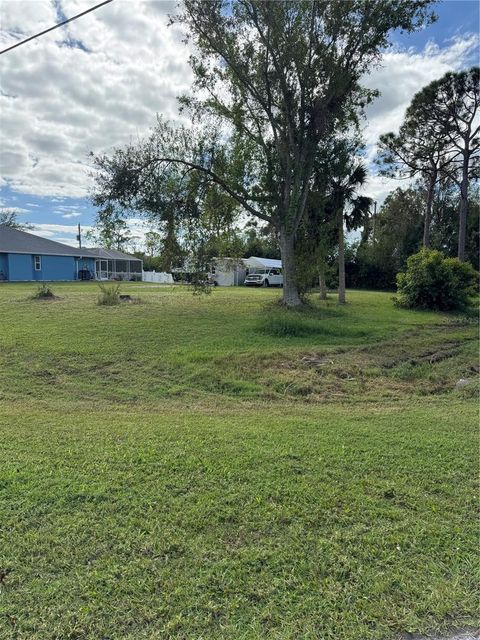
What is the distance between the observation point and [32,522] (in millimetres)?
2742

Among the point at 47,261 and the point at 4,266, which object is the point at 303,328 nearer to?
the point at 4,266

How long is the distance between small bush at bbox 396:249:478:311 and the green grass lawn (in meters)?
13.7

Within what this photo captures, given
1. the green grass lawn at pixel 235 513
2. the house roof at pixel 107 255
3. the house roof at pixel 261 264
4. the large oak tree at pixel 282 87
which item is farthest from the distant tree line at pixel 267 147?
the house roof at pixel 107 255

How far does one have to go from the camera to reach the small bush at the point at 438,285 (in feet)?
64.4

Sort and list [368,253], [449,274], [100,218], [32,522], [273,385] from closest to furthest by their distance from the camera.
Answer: [32,522]
[273,385]
[100,218]
[449,274]
[368,253]

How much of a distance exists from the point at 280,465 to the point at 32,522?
76.7 inches

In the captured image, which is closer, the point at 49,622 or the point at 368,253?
the point at 49,622

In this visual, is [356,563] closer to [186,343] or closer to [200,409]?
[200,409]

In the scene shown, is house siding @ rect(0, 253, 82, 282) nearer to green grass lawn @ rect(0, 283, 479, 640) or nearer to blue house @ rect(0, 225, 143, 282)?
blue house @ rect(0, 225, 143, 282)

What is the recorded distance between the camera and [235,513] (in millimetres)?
2879

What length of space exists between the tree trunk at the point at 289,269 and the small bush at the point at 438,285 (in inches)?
260

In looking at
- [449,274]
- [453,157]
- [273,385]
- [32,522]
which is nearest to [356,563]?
[32,522]

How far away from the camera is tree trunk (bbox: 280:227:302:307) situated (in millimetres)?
16703

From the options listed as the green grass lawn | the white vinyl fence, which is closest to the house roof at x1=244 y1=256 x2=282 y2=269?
the white vinyl fence
